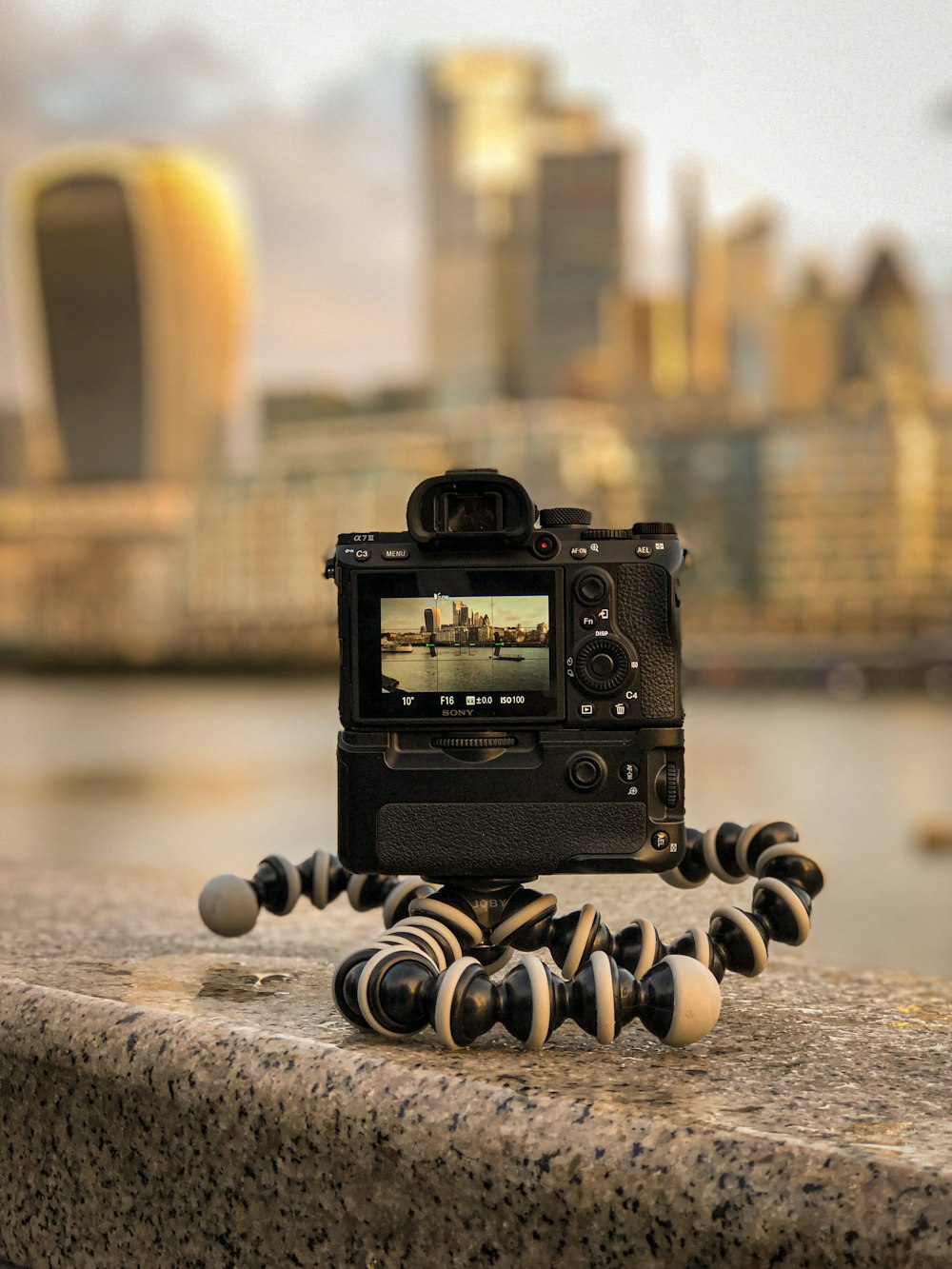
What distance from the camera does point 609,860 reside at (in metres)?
1.75

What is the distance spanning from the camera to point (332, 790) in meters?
38.6

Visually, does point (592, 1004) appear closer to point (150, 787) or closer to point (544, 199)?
point (150, 787)

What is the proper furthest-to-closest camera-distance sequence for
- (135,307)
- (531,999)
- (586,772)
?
(135,307), (586,772), (531,999)

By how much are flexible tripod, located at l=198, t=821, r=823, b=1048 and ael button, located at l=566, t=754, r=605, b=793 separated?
0.16 meters

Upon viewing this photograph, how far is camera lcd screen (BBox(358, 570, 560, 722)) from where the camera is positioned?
177cm

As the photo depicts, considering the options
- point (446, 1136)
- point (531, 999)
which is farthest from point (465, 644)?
point (446, 1136)

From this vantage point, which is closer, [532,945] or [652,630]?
[652,630]

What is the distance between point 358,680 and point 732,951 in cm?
55

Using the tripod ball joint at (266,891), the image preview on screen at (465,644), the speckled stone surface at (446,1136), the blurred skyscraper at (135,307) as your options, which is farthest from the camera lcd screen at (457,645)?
the blurred skyscraper at (135,307)

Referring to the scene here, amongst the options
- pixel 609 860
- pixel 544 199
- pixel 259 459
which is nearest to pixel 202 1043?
pixel 609 860

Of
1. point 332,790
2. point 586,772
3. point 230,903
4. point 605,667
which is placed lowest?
point 332,790

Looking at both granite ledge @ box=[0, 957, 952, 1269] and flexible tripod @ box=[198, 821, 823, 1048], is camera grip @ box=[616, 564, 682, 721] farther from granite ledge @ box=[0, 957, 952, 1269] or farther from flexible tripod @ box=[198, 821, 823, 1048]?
granite ledge @ box=[0, 957, 952, 1269]

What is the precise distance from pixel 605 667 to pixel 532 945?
407 mm

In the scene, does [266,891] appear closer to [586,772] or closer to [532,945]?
[532,945]
